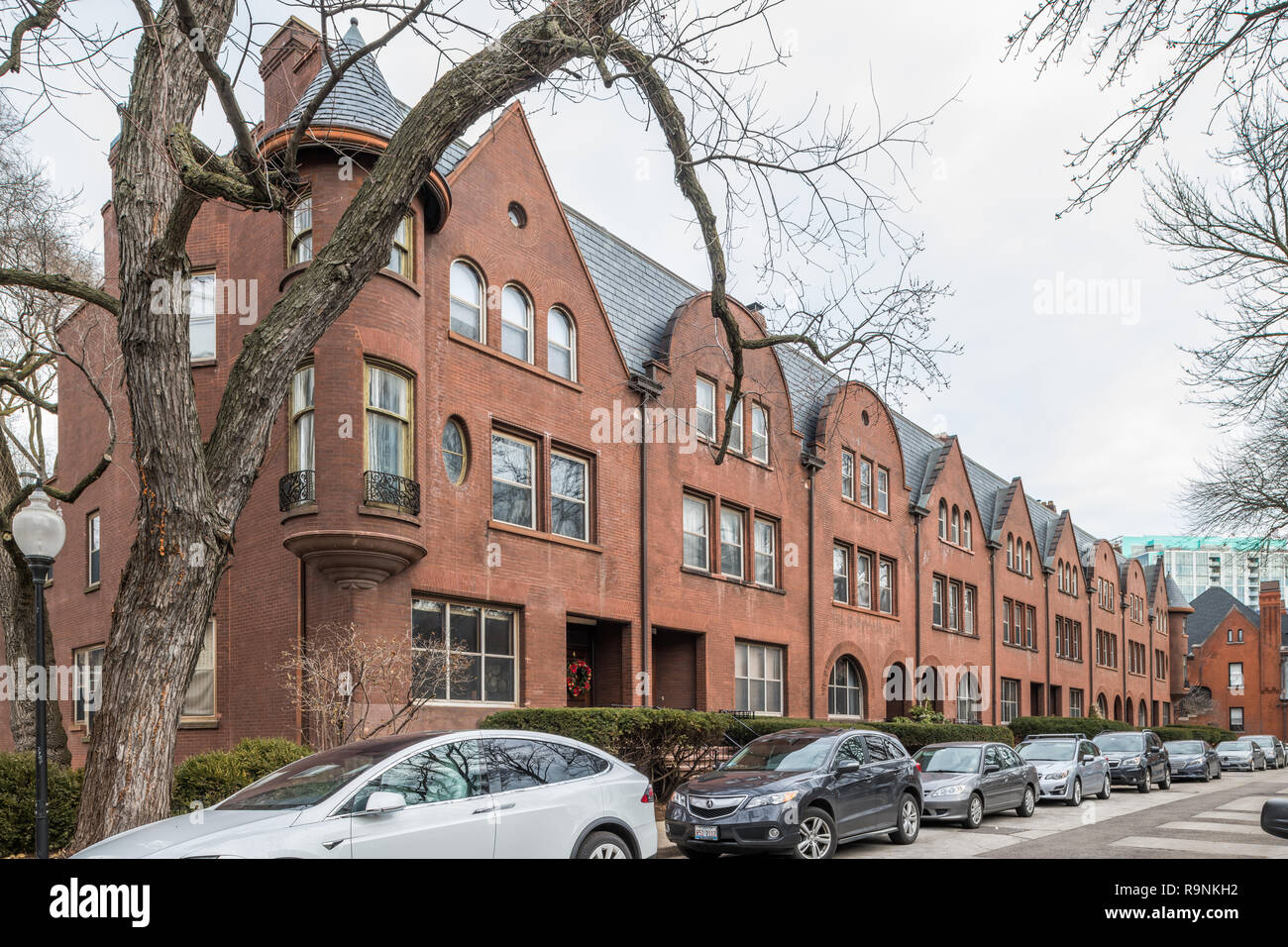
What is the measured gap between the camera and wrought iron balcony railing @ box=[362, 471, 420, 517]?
52.9 ft

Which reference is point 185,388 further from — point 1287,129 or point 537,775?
point 1287,129

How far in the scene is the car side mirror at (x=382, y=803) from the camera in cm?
725

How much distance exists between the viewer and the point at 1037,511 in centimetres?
5150

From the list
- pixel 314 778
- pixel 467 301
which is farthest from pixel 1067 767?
pixel 314 778

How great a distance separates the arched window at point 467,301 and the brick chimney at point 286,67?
3.92 meters

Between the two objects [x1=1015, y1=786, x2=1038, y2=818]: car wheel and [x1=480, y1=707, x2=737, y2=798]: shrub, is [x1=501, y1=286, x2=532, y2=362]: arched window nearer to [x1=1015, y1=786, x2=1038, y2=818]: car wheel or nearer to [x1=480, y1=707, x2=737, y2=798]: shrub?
[x1=480, y1=707, x2=737, y2=798]: shrub

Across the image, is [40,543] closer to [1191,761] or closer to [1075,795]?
[1075,795]

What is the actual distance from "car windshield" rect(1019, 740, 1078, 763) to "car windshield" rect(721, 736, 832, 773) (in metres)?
10.6

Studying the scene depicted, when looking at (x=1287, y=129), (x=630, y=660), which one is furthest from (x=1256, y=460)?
(x=1287, y=129)

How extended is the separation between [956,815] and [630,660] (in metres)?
7.00

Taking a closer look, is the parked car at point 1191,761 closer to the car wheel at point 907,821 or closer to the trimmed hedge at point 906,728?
the trimmed hedge at point 906,728

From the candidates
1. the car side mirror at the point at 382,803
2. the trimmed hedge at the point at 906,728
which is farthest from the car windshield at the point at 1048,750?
the car side mirror at the point at 382,803

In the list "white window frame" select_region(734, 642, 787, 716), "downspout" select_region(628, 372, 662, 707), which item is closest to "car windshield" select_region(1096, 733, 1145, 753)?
"white window frame" select_region(734, 642, 787, 716)

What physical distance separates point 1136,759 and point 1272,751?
27418 mm
